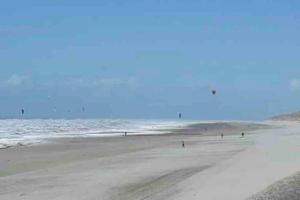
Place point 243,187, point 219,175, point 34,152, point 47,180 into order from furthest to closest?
point 34,152
point 47,180
point 219,175
point 243,187

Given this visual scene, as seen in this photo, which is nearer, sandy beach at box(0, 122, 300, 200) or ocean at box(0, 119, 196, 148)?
sandy beach at box(0, 122, 300, 200)

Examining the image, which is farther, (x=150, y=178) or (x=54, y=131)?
(x=54, y=131)

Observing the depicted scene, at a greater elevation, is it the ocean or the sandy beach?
the ocean

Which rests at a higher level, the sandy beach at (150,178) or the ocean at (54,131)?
the ocean at (54,131)

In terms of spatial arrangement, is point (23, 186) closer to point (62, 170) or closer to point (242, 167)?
point (62, 170)

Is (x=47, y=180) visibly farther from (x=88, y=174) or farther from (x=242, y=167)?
(x=242, y=167)

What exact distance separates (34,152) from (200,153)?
1165 centimetres

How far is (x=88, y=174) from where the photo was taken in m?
25.5

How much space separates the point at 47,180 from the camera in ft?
77.2

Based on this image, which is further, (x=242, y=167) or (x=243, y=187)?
(x=242, y=167)

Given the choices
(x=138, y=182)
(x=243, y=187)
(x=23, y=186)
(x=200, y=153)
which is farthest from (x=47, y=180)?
(x=200, y=153)

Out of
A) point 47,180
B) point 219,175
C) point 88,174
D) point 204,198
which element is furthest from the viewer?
point 88,174

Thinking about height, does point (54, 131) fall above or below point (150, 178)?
above

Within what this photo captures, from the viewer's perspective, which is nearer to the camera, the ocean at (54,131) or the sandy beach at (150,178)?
the sandy beach at (150,178)
